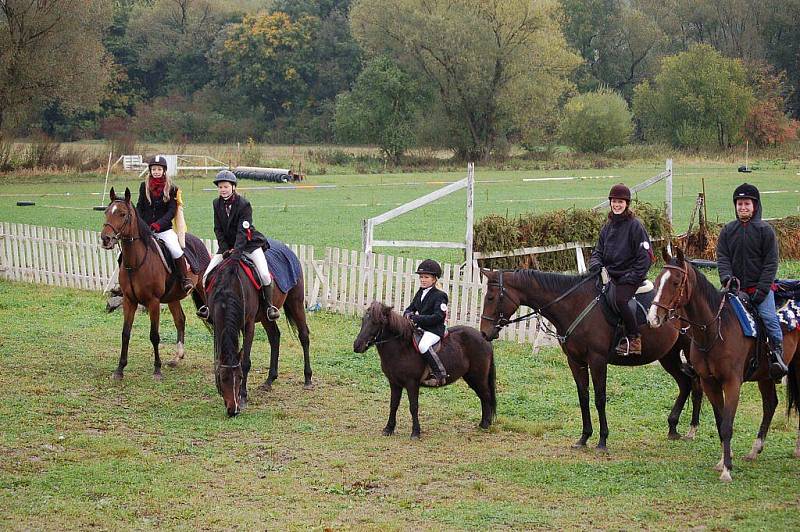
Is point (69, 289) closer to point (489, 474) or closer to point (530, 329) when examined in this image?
point (530, 329)

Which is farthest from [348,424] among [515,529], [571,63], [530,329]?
[571,63]

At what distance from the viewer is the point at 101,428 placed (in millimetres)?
9500

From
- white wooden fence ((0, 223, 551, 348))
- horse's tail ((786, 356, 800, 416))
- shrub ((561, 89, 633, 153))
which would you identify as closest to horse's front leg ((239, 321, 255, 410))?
white wooden fence ((0, 223, 551, 348))

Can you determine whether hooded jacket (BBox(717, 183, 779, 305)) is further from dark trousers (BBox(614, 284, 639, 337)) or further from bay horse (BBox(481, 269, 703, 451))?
bay horse (BBox(481, 269, 703, 451))

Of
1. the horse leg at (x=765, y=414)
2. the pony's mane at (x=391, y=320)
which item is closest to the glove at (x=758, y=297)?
the horse leg at (x=765, y=414)

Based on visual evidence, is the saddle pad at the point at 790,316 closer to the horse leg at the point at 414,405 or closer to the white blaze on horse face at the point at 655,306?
the white blaze on horse face at the point at 655,306

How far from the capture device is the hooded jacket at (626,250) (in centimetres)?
898

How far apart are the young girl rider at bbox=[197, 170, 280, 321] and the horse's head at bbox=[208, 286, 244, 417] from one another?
81cm

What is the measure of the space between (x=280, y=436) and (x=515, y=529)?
3.27 metres

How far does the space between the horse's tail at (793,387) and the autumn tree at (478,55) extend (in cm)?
5233

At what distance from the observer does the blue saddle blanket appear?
1130 cm

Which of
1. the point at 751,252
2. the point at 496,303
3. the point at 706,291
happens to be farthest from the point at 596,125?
the point at 706,291

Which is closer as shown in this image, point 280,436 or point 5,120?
point 280,436

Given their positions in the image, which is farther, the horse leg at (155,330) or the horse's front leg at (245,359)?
the horse leg at (155,330)
